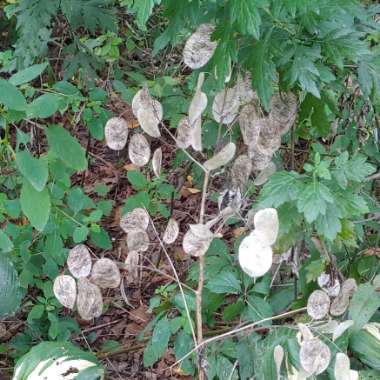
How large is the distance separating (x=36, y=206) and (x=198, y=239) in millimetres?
380

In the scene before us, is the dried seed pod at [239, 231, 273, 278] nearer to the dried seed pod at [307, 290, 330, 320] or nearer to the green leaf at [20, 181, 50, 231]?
the dried seed pod at [307, 290, 330, 320]

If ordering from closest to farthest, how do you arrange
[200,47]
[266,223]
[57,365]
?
[266,223]
[200,47]
[57,365]

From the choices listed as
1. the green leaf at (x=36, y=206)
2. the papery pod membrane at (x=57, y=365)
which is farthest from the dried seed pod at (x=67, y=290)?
the papery pod membrane at (x=57, y=365)

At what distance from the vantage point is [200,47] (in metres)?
1.37

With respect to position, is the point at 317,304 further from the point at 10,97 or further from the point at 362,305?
the point at 10,97

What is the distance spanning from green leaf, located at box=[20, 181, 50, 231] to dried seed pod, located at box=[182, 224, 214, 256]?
0.33m

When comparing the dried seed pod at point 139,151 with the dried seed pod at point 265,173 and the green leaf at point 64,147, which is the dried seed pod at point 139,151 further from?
the dried seed pod at point 265,173

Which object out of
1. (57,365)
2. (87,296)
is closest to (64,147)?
(87,296)

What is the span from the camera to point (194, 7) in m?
1.31

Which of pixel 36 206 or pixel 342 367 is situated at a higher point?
pixel 36 206

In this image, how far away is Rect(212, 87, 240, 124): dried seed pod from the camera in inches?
55.9

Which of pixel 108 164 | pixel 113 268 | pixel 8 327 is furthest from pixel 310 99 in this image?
pixel 108 164

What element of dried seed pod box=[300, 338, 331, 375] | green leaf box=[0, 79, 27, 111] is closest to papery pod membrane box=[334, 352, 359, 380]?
dried seed pod box=[300, 338, 331, 375]

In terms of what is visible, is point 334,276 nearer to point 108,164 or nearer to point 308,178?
point 308,178
